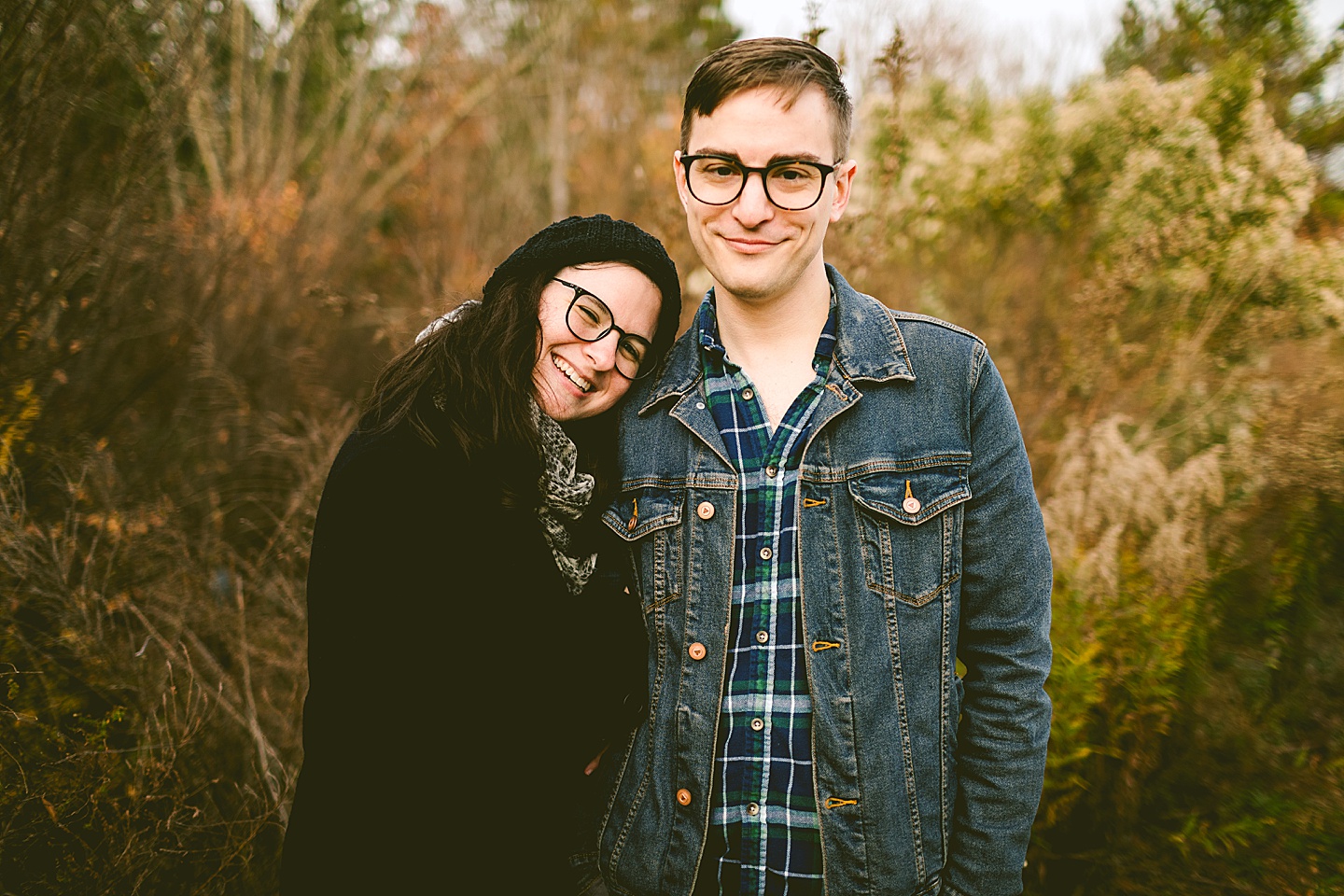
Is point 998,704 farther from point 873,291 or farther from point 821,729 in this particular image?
point 873,291

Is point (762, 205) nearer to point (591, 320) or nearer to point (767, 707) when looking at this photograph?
point (591, 320)

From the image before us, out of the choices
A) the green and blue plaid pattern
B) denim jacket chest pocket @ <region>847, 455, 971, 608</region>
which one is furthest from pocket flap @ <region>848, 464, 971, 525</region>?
the green and blue plaid pattern

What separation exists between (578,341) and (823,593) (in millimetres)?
802

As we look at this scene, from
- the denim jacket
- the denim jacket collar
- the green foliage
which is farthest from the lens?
the green foliage

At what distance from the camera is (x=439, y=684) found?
58.1 inches

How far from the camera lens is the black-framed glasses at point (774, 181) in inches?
63.2

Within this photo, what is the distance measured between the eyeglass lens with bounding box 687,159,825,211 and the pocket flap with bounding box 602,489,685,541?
2.26 ft

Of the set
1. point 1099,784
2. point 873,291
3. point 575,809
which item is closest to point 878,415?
point 575,809

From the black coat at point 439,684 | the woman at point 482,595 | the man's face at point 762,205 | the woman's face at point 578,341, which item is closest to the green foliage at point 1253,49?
the man's face at point 762,205

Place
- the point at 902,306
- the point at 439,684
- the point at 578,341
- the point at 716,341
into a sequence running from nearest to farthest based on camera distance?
the point at 439,684 < the point at 578,341 < the point at 716,341 < the point at 902,306

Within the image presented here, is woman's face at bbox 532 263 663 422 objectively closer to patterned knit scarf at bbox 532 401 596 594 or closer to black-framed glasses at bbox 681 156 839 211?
patterned knit scarf at bbox 532 401 596 594

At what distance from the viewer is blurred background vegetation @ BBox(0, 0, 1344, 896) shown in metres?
2.51

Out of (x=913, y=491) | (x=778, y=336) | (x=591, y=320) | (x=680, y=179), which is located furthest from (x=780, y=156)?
(x=913, y=491)

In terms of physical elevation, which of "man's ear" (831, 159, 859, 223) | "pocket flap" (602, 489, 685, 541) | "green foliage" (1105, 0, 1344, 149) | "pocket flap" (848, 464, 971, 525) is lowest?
"pocket flap" (602, 489, 685, 541)
